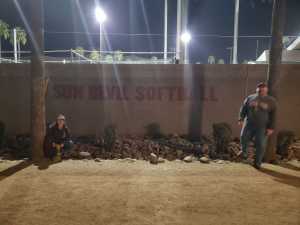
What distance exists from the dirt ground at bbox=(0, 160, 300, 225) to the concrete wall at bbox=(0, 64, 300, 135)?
229 cm

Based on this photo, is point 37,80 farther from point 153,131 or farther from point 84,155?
point 153,131

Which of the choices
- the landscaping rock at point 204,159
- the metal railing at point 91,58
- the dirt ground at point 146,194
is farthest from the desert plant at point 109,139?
the metal railing at point 91,58

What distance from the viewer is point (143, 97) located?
890 cm

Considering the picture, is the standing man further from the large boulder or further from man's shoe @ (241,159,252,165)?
the large boulder

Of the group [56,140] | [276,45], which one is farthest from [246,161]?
[56,140]

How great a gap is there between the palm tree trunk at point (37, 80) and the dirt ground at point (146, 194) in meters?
0.63

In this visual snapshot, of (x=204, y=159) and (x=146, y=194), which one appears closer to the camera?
(x=146, y=194)

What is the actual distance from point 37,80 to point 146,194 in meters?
3.60

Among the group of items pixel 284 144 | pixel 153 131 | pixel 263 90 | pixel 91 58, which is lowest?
pixel 284 144

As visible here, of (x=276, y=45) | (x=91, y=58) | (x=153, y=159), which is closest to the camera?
(x=276, y=45)

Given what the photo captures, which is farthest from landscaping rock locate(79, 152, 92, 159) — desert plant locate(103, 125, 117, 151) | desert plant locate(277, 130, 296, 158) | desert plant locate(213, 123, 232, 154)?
desert plant locate(277, 130, 296, 158)

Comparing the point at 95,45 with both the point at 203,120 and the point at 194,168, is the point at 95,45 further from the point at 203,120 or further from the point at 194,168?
the point at 194,168

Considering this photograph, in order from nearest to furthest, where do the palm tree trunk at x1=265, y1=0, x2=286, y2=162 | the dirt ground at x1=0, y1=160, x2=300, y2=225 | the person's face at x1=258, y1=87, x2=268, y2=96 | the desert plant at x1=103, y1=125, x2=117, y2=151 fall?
the dirt ground at x1=0, y1=160, x2=300, y2=225 → the person's face at x1=258, y1=87, x2=268, y2=96 → the palm tree trunk at x1=265, y1=0, x2=286, y2=162 → the desert plant at x1=103, y1=125, x2=117, y2=151

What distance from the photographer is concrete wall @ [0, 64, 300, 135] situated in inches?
348
